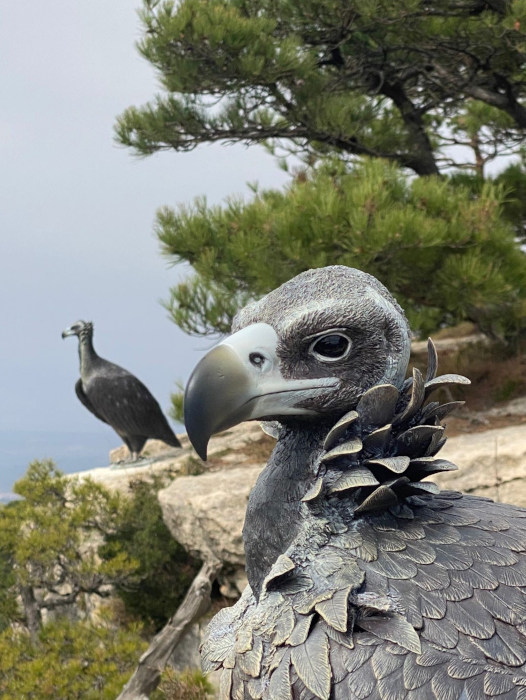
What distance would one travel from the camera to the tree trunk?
3.66 m

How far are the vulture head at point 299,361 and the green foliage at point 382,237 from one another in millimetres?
3473

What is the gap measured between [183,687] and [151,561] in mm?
1133

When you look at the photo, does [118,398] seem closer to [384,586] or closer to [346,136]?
[346,136]

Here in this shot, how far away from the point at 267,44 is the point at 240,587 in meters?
4.32

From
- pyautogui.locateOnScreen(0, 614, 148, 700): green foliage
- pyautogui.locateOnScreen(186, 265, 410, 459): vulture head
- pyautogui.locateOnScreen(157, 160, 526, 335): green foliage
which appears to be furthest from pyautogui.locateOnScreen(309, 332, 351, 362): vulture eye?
pyautogui.locateOnScreen(157, 160, 526, 335): green foliage

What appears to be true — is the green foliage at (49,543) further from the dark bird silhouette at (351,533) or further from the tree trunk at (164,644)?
the dark bird silhouette at (351,533)

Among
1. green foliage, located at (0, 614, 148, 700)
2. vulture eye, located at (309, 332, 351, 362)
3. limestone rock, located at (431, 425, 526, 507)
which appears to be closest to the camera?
vulture eye, located at (309, 332, 351, 362)

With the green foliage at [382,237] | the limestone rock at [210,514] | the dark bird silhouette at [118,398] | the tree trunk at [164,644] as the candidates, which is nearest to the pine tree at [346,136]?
the green foliage at [382,237]

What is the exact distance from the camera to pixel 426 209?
5.05 meters

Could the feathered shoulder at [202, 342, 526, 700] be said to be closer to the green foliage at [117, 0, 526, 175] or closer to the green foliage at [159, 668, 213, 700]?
the green foliage at [159, 668, 213, 700]

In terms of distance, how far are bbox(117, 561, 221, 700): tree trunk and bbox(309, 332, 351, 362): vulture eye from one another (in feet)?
10.1

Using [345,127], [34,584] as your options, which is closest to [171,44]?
[345,127]

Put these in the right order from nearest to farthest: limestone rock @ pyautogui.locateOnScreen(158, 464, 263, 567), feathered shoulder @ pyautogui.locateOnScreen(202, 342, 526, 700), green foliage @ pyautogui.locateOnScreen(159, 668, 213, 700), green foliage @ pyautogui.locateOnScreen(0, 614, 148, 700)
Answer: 1. feathered shoulder @ pyautogui.locateOnScreen(202, 342, 526, 700)
2. green foliage @ pyautogui.locateOnScreen(0, 614, 148, 700)
3. green foliage @ pyautogui.locateOnScreen(159, 668, 213, 700)
4. limestone rock @ pyautogui.locateOnScreen(158, 464, 263, 567)

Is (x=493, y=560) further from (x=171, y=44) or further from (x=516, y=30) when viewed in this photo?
(x=171, y=44)
